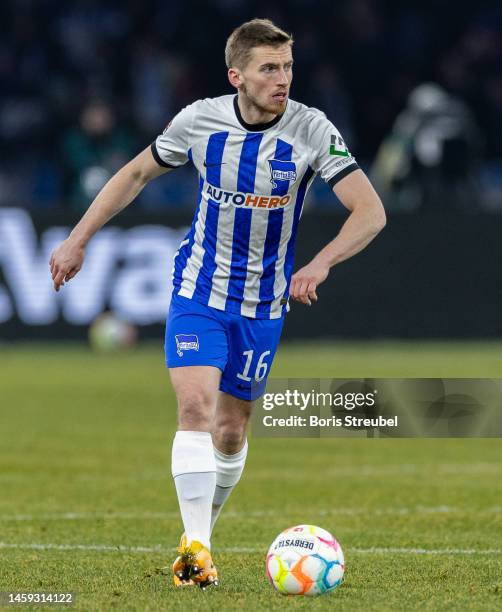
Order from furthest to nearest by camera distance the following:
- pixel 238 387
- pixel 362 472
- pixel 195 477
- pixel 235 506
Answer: pixel 362 472 < pixel 235 506 < pixel 238 387 < pixel 195 477

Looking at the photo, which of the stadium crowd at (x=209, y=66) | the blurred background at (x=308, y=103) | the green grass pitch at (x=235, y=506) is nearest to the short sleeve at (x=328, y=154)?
the green grass pitch at (x=235, y=506)

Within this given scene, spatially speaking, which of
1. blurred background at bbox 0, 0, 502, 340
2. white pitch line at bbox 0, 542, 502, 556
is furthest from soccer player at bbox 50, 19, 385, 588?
blurred background at bbox 0, 0, 502, 340

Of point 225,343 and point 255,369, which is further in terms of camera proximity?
point 255,369

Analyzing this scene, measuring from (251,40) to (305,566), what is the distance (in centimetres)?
206

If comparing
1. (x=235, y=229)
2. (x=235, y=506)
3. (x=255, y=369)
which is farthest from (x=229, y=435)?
(x=235, y=506)

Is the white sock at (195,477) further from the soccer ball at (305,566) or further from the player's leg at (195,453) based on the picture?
the soccer ball at (305,566)

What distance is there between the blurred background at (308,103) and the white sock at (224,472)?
10.3m

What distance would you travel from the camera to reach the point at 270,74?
5.83 metres

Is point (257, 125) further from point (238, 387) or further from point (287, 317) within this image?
point (287, 317)

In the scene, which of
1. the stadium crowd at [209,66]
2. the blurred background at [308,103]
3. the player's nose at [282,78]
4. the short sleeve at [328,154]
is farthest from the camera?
the stadium crowd at [209,66]

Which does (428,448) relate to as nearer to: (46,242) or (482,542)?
(482,542)

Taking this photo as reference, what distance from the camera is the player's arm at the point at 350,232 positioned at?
18.2 ft

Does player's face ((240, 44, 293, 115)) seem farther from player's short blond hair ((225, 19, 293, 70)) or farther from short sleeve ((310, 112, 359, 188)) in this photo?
short sleeve ((310, 112, 359, 188))

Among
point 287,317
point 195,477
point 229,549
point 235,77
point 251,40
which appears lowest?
point 287,317
